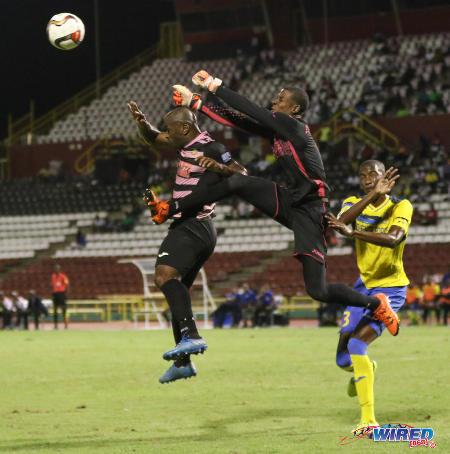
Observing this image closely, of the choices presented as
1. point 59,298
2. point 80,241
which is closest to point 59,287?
point 59,298

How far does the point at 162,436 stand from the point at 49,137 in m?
41.0

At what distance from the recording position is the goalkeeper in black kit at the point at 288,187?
8.60 m

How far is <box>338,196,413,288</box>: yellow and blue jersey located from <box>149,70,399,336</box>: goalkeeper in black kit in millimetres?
796

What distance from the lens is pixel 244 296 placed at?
93.9 feet

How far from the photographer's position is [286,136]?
8.67 metres

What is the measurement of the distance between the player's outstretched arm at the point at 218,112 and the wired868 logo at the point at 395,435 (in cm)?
300

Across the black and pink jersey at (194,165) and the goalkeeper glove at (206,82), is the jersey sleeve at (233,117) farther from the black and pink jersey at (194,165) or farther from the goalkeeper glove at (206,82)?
the black and pink jersey at (194,165)

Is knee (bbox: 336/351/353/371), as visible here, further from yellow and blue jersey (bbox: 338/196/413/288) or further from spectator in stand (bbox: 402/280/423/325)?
spectator in stand (bbox: 402/280/423/325)

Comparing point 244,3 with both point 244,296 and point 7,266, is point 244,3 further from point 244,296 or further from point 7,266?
point 244,296

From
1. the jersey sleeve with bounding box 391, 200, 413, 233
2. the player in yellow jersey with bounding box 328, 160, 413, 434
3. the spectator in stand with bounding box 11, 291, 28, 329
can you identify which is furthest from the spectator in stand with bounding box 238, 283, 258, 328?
the jersey sleeve with bounding box 391, 200, 413, 233

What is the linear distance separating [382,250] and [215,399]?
3328 millimetres

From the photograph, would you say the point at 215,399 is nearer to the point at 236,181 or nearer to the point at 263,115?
the point at 236,181

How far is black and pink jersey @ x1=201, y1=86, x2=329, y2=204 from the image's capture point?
8.52 metres

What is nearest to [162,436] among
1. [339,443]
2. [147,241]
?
[339,443]
